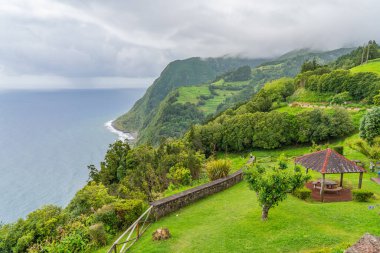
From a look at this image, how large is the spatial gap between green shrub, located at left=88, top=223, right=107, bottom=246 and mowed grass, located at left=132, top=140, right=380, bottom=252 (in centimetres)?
231

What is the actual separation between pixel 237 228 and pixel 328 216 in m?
4.98

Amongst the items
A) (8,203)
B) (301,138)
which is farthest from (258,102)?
(8,203)

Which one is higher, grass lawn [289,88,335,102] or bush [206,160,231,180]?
grass lawn [289,88,335,102]

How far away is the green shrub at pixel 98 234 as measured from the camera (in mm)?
14934

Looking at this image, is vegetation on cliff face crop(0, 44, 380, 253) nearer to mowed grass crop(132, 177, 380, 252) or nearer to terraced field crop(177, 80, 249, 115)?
mowed grass crop(132, 177, 380, 252)

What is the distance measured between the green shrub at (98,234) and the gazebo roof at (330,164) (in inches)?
537

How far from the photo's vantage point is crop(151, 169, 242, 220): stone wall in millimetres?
16984

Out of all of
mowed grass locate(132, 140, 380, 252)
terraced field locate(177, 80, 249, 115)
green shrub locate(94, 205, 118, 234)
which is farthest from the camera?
terraced field locate(177, 80, 249, 115)

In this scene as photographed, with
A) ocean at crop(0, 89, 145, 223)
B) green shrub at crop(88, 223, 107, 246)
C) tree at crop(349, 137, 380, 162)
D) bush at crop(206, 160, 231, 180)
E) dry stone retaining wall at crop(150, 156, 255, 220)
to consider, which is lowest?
ocean at crop(0, 89, 145, 223)

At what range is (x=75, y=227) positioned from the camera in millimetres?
16453

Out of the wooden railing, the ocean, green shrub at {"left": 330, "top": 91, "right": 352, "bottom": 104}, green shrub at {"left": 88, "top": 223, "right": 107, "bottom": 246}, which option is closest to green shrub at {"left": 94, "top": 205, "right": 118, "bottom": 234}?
green shrub at {"left": 88, "top": 223, "right": 107, "bottom": 246}

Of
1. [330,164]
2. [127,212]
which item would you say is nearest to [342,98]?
[330,164]

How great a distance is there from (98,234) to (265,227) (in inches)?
342

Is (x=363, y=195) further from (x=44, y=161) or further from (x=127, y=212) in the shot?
(x=44, y=161)
